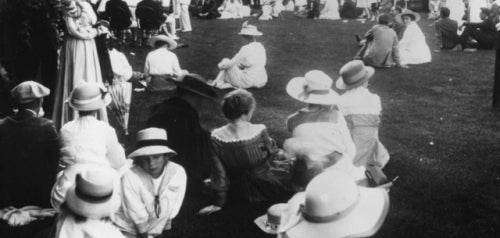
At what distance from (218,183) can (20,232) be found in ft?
5.91

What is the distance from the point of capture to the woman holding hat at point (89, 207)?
3701mm

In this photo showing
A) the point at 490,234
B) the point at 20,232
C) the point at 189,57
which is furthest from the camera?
the point at 189,57

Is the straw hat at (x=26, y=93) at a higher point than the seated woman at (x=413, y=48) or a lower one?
higher

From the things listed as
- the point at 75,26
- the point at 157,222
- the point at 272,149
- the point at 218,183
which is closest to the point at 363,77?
the point at 272,149

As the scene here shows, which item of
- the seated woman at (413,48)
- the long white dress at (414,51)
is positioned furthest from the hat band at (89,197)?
the long white dress at (414,51)

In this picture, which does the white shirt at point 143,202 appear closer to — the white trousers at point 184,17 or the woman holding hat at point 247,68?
the woman holding hat at point 247,68

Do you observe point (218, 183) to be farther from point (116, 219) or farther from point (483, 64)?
point (483, 64)

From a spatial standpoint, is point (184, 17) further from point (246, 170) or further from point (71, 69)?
point (246, 170)

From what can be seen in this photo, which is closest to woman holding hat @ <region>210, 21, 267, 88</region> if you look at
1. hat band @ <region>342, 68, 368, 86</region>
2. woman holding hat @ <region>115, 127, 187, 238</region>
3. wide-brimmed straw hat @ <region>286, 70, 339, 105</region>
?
hat band @ <region>342, 68, 368, 86</region>

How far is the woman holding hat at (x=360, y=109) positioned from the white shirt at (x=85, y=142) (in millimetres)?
2597

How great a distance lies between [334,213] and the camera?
325cm

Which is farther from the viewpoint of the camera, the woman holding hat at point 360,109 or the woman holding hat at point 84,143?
the woman holding hat at point 360,109

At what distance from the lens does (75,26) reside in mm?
8234

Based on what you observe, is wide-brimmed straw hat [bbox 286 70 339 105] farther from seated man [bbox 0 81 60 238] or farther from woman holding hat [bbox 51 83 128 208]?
seated man [bbox 0 81 60 238]
